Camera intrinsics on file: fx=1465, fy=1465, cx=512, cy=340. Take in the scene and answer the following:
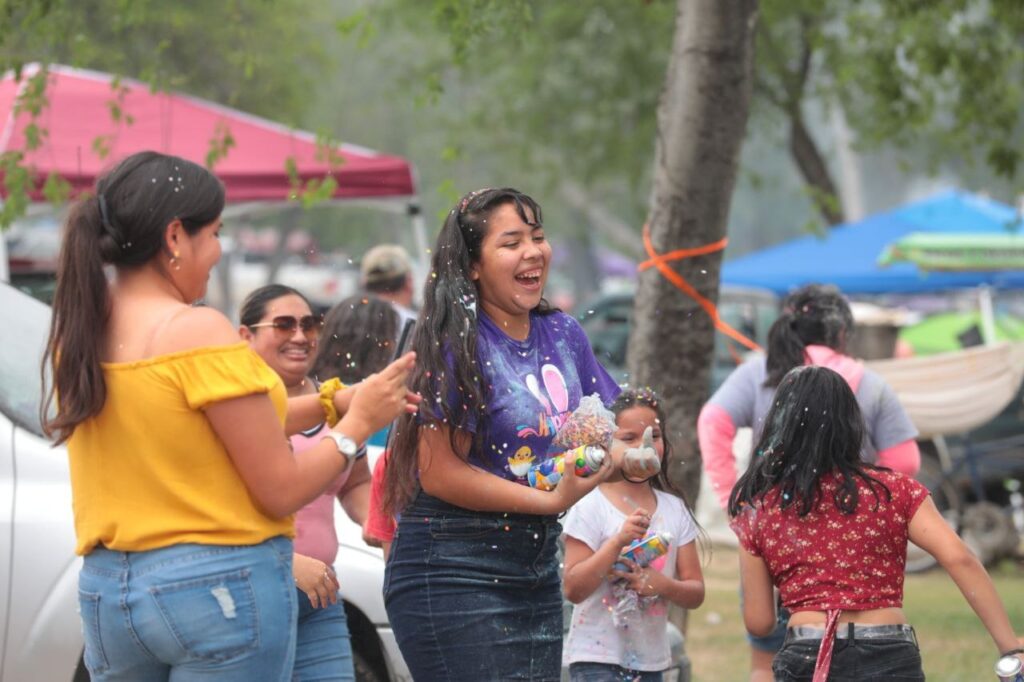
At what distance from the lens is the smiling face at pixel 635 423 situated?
438cm

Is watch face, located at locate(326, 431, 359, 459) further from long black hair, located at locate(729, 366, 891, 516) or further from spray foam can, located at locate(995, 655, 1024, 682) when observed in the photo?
spray foam can, located at locate(995, 655, 1024, 682)

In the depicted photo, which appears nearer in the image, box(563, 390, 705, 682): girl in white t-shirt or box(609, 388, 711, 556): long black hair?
box(563, 390, 705, 682): girl in white t-shirt

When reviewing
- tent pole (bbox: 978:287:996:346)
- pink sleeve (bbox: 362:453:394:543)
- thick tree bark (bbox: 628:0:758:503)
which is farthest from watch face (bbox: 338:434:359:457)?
tent pole (bbox: 978:287:996:346)

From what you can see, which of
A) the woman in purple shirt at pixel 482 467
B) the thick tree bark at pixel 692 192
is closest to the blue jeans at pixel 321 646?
the woman in purple shirt at pixel 482 467

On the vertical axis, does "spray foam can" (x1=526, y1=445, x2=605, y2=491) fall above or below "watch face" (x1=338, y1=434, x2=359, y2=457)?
below

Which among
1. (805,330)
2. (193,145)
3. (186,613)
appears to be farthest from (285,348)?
(193,145)

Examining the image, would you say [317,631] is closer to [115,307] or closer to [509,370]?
[509,370]

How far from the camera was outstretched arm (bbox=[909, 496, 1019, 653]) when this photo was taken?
3.83 m

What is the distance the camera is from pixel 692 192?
621cm

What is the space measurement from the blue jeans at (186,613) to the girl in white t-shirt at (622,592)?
4.85ft

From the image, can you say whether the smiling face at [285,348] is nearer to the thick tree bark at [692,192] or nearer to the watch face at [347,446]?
the watch face at [347,446]

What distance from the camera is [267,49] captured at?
19.0 metres

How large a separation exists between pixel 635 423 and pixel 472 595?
1.15m

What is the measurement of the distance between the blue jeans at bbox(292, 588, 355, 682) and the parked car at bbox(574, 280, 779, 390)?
8.08m
